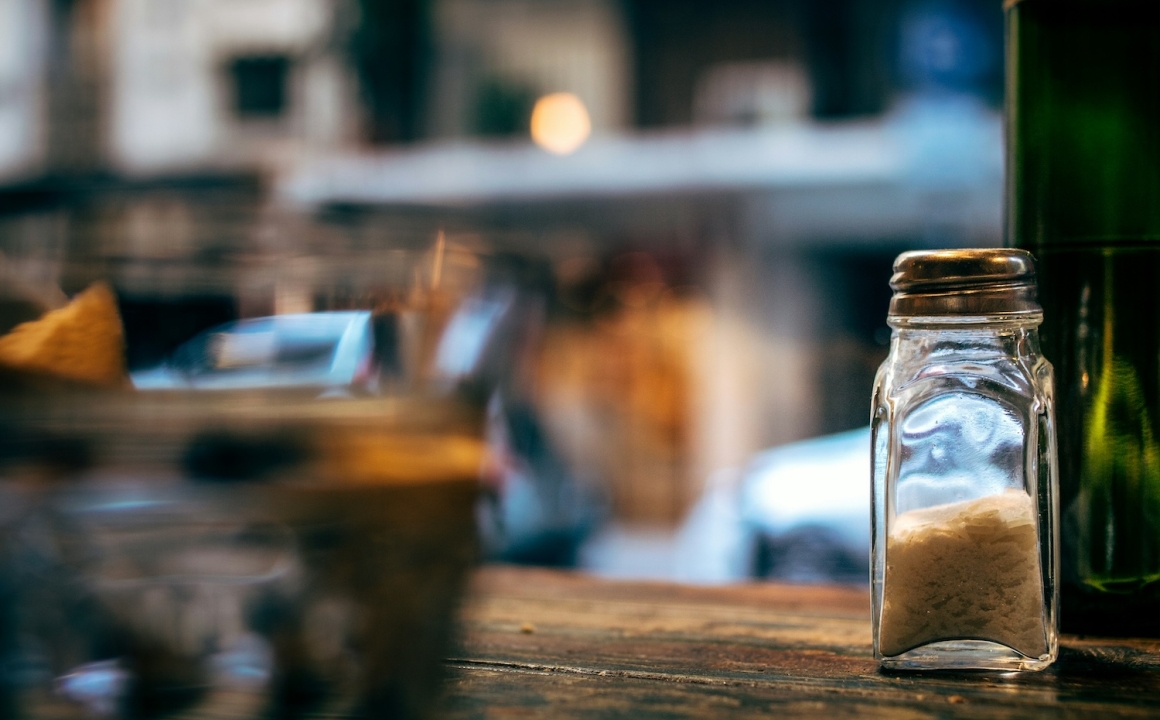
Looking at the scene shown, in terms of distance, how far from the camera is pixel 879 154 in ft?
15.6

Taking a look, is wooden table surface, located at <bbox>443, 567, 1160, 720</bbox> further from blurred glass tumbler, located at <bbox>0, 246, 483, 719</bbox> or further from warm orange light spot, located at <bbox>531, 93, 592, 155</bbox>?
warm orange light spot, located at <bbox>531, 93, 592, 155</bbox>

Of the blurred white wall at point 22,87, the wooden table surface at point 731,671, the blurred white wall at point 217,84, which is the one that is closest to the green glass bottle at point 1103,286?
the wooden table surface at point 731,671

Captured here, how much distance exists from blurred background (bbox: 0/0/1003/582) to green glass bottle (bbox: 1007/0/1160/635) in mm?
3010

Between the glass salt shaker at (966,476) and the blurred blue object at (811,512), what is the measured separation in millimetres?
1418

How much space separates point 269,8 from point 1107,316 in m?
6.43

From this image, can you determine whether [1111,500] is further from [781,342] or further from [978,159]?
[781,342]

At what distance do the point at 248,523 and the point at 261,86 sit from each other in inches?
253

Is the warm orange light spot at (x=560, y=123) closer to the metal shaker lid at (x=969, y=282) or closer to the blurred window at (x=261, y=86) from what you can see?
the blurred window at (x=261, y=86)

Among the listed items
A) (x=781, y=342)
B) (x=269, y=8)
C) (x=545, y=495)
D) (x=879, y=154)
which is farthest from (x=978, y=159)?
(x=269, y=8)

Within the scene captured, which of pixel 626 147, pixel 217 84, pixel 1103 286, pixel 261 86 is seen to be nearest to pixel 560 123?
pixel 626 147

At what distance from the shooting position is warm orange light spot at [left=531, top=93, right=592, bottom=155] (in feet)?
18.6

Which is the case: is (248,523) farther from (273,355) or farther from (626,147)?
(626,147)

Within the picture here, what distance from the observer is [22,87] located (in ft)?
21.4

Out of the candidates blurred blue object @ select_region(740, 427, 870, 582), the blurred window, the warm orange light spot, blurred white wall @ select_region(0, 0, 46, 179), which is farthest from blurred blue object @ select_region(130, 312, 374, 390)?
blurred white wall @ select_region(0, 0, 46, 179)
